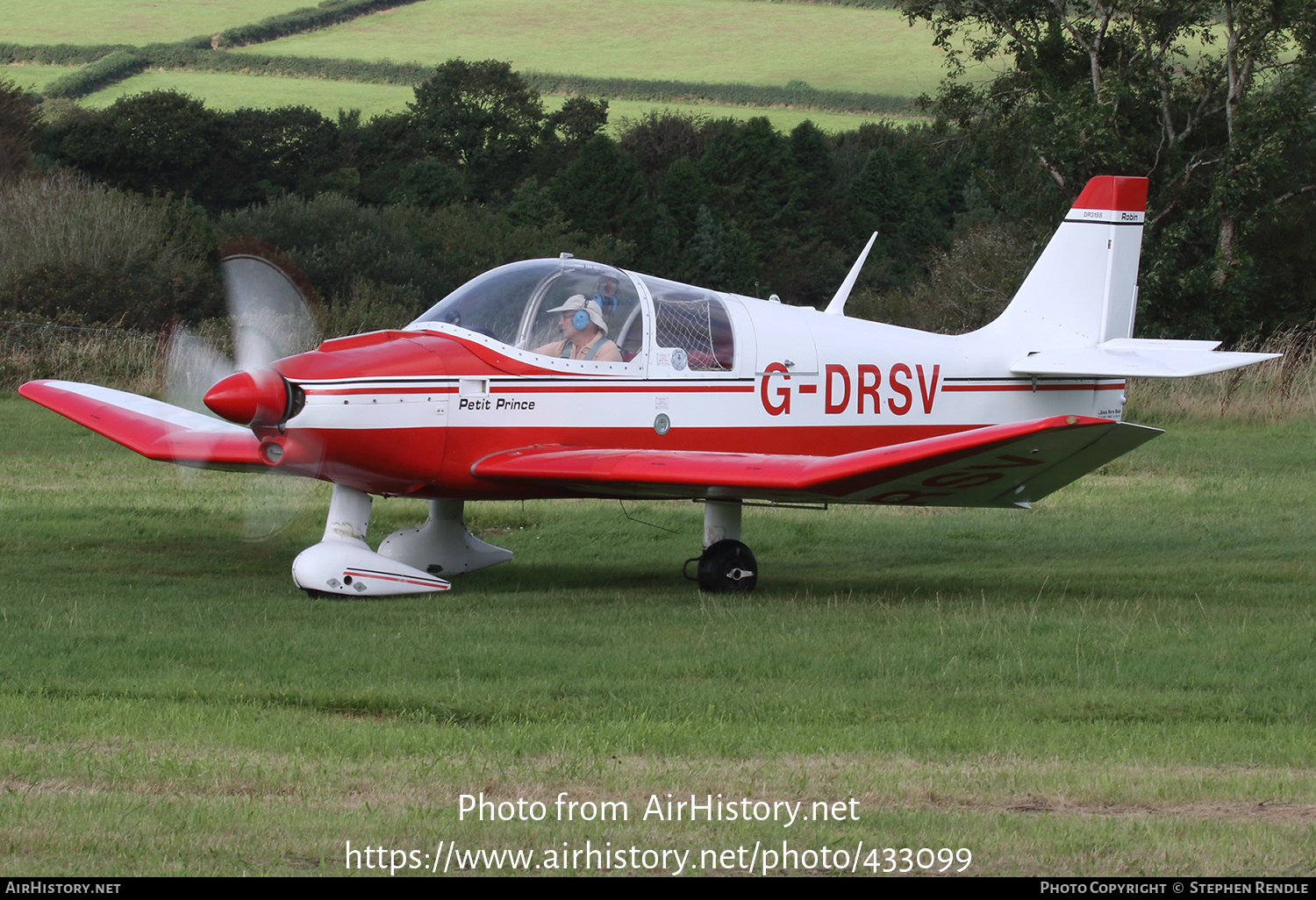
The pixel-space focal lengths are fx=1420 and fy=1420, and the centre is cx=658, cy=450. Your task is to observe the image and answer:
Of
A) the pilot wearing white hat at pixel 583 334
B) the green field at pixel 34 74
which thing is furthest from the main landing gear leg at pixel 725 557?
the green field at pixel 34 74

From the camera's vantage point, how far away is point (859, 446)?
422 inches

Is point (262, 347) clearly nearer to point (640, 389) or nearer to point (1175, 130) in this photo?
point (640, 389)

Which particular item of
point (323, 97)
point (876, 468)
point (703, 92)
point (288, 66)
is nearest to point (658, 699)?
point (876, 468)

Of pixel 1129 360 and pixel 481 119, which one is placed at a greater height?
pixel 481 119

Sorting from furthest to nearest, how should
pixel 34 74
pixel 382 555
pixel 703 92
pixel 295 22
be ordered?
pixel 295 22, pixel 703 92, pixel 34 74, pixel 382 555

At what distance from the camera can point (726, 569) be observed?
9766 millimetres

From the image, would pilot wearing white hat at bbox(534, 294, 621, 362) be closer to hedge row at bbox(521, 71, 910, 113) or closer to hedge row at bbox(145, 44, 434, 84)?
hedge row at bbox(145, 44, 434, 84)

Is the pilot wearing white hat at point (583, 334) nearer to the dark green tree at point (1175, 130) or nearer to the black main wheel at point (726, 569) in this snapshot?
the black main wheel at point (726, 569)

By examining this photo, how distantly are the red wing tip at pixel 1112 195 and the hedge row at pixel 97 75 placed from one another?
58541 millimetres

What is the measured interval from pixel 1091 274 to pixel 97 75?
197ft

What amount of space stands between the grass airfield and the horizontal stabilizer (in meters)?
1.55

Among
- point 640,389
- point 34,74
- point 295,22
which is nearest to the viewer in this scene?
Result: point 640,389

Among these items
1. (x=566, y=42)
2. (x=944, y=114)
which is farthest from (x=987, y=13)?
(x=566, y=42)
